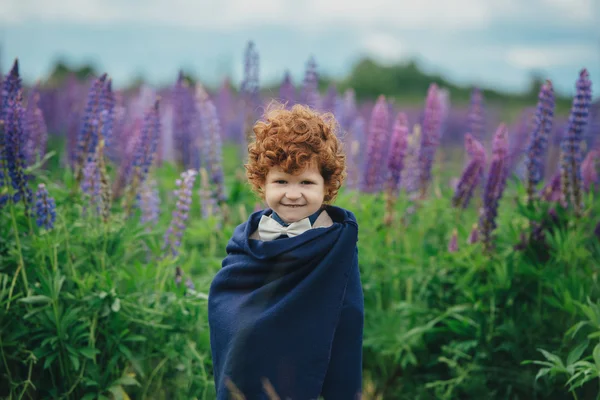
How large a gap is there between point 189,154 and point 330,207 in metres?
3.68

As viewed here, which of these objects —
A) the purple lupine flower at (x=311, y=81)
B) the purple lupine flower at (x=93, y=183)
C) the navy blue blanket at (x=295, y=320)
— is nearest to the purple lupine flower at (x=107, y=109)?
the purple lupine flower at (x=93, y=183)

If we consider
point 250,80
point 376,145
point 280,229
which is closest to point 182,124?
point 250,80

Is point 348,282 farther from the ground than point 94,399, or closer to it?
farther from the ground

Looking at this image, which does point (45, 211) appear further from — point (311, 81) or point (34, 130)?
point (311, 81)

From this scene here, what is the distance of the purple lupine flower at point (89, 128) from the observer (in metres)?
4.02

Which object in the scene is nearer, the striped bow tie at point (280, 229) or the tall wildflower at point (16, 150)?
the striped bow tie at point (280, 229)

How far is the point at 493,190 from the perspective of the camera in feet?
13.1

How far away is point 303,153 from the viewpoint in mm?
2389

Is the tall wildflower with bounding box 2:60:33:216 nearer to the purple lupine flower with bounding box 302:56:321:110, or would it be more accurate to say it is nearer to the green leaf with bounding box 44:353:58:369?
the green leaf with bounding box 44:353:58:369

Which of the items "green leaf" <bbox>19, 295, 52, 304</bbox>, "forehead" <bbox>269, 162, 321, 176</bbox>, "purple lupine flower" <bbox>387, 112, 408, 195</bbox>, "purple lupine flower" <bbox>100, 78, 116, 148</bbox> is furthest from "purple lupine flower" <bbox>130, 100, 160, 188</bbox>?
"forehead" <bbox>269, 162, 321, 176</bbox>

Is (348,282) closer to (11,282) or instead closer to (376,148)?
(11,282)

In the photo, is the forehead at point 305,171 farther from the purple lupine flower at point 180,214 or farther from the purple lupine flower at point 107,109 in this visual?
the purple lupine flower at point 107,109

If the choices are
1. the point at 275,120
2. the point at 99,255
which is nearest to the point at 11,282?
the point at 99,255

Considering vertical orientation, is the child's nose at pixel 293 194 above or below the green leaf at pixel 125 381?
above
